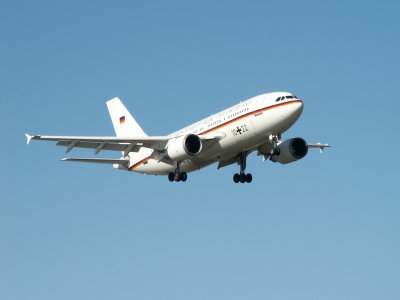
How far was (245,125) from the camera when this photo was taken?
186ft

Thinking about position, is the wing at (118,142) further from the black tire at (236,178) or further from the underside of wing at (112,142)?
the black tire at (236,178)

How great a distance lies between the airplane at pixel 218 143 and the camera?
56.3m

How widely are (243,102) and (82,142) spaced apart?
10.1 metres

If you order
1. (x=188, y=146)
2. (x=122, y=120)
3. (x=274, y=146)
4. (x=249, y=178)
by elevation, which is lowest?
(x=249, y=178)

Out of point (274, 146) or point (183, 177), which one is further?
point (183, 177)

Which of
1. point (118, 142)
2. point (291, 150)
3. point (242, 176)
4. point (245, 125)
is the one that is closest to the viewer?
point (245, 125)

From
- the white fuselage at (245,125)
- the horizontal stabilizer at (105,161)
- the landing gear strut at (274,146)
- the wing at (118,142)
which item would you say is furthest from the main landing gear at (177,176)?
the landing gear strut at (274,146)

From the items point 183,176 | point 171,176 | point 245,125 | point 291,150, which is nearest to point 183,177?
point 183,176

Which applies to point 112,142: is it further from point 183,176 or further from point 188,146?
point 188,146

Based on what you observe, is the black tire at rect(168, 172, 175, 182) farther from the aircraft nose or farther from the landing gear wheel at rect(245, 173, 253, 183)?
the aircraft nose

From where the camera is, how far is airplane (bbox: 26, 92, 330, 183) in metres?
56.3

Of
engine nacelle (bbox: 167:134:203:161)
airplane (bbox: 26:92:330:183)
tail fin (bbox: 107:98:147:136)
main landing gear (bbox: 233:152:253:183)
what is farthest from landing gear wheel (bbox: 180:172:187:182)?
tail fin (bbox: 107:98:147:136)

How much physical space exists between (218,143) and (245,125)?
7.69ft

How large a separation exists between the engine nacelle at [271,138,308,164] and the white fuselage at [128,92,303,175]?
7.09 ft
